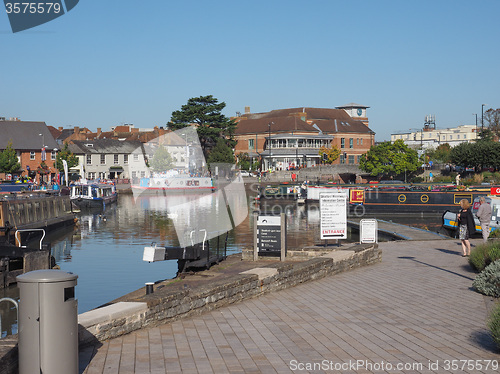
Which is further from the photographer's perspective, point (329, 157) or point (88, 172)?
point (329, 157)

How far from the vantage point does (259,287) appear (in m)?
12.9

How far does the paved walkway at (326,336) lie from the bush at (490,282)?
0.23 meters

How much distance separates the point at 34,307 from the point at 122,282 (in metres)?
19.2

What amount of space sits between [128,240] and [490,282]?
3097 centimetres

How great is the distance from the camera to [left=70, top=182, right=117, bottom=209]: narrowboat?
222 feet

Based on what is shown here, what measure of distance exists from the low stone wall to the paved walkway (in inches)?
7.1

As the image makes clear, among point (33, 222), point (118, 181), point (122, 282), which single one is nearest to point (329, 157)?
point (118, 181)

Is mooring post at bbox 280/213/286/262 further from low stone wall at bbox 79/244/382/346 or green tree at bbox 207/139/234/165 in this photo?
green tree at bbox 207/139/234/165

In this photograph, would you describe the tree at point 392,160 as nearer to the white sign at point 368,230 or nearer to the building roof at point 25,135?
the building roof at point 25,135

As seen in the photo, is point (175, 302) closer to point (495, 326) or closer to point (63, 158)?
point (495, 326)

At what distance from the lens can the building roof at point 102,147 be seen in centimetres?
11125

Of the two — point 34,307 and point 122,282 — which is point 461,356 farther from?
point 122,282

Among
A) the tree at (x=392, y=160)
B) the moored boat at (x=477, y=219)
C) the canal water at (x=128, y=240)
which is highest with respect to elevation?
the tree at (x=392, y=160)

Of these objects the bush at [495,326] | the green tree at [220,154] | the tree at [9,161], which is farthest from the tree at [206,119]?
the bush at [495,326]
